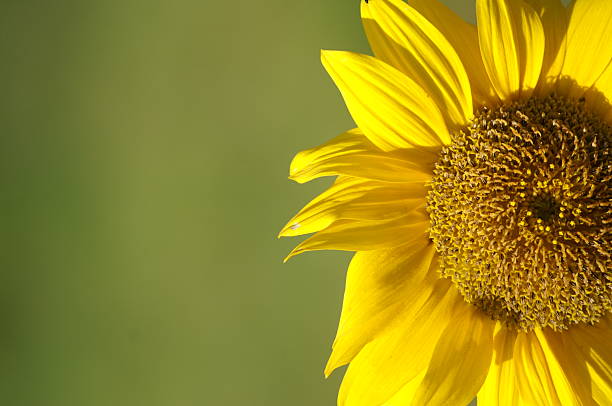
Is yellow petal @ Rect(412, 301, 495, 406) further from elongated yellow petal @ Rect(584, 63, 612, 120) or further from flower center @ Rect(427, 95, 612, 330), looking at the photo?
elongated yellow petal @ Rect(584, 63, 612, 120)

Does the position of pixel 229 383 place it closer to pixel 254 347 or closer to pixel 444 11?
pixel 254 347

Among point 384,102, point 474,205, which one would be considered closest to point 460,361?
point 474,205

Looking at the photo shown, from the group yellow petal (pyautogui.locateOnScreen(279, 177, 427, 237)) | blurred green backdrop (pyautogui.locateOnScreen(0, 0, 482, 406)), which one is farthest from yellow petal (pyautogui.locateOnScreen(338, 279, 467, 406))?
blurred green backdrop (pyautogui.locateOnScreen(0, 0, 482, 406))

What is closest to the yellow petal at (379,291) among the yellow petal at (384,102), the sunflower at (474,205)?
the sunflower at (474,205)

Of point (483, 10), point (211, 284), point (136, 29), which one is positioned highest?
point (136, 29)

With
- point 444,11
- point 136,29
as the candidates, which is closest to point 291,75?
point 136,29

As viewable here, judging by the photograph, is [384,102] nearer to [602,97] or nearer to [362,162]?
[362,162]
